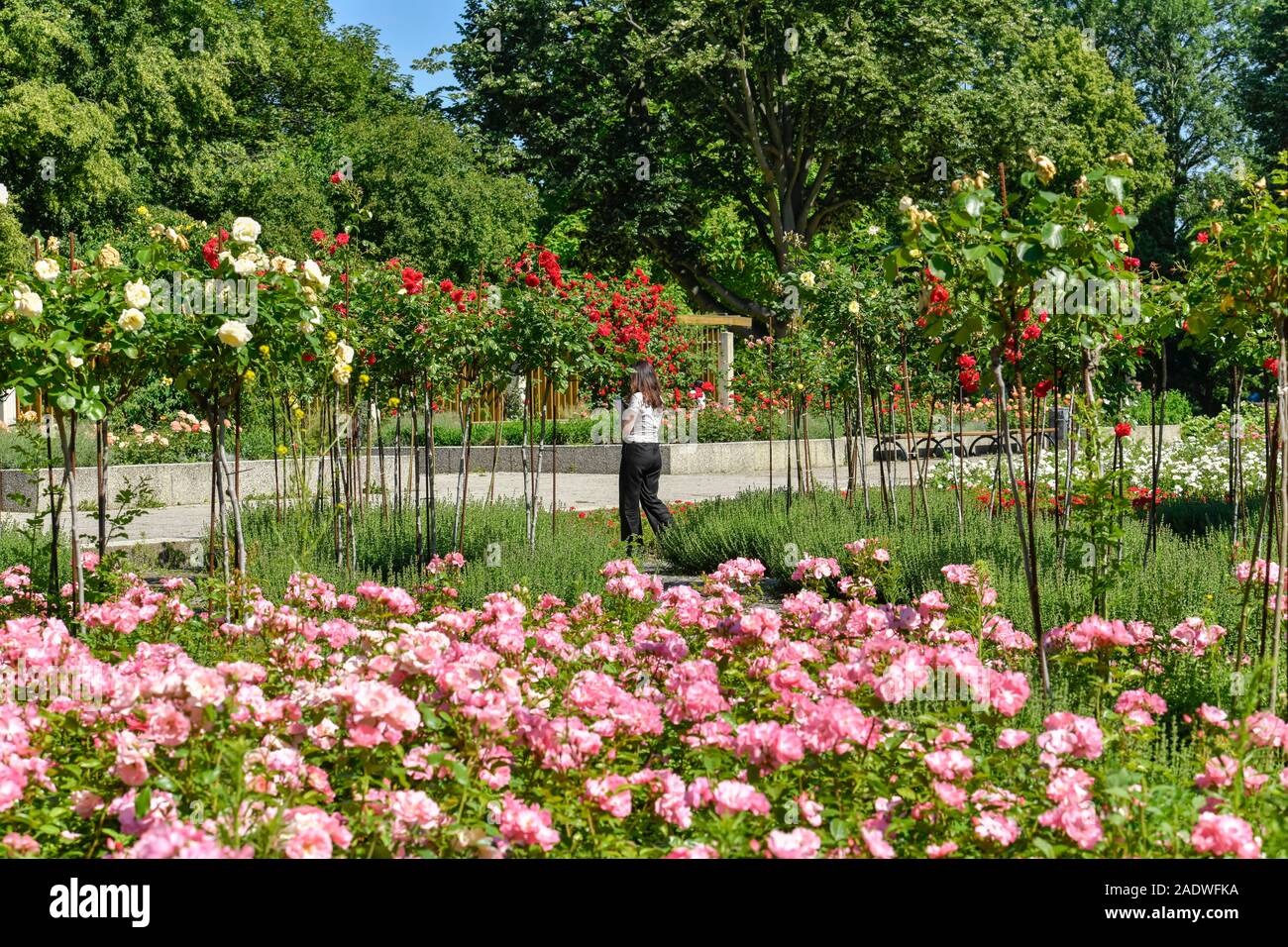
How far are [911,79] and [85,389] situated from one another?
921 inches

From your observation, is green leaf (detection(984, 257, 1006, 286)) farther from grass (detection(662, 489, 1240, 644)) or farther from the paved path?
the paved path

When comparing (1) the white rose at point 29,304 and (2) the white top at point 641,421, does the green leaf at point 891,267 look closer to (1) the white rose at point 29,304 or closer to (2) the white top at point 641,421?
(1) the white rose at point 29,304

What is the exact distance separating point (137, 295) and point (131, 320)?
10 centimetres

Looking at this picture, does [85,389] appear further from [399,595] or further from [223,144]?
[223,144]

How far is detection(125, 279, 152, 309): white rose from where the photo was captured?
5023 mm

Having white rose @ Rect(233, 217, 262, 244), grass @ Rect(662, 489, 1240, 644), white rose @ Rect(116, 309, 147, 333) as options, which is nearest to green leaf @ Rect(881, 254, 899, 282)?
grass @ Rect(662, 489, 1240, 644)

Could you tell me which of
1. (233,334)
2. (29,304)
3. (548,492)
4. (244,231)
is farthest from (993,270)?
(548,492)

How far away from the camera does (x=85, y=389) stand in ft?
17.0

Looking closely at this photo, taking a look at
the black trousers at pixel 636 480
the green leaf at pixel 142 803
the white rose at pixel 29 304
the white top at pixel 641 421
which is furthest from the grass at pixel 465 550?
the green leaf at pixel 142 803

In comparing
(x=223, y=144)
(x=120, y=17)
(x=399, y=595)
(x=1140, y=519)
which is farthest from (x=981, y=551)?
(x=223, y=144)

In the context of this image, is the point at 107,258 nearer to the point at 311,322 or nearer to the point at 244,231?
the point at 244,231

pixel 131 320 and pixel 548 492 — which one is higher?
pixel 131 320

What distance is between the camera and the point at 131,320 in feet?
16.5

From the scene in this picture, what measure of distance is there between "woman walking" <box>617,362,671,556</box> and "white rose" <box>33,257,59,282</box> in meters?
4.54
